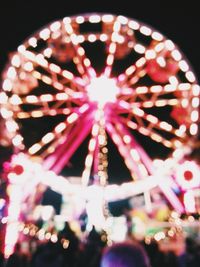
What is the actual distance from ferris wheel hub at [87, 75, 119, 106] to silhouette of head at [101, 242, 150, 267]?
10805 mm

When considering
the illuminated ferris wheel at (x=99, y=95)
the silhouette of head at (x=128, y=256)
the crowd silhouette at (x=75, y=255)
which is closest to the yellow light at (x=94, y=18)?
the illuminated ferris wheel at (x=99, y=95)

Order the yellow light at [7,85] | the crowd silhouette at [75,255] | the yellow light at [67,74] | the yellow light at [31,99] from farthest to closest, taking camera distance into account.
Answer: the yellow light at [31,99] → the yellow light at [7,85] → the yellow light at [67,74] → the crowd silhouette at [75,255]

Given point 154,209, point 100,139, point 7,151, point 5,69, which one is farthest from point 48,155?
point 154,209

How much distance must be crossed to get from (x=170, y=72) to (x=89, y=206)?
13.7 feet

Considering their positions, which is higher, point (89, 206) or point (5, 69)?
point (5, 69)

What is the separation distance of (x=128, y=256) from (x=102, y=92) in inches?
434

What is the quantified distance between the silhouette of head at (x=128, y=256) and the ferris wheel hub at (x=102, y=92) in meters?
10.8

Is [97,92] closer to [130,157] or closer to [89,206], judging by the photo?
[130,157]

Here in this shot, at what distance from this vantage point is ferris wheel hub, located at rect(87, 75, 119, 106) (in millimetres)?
13805

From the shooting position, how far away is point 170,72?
14312 mm

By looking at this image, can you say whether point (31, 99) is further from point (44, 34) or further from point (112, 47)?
point (112, 47)

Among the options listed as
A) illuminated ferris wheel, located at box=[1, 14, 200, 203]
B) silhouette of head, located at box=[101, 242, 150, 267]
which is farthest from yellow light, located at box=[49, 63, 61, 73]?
silhouette of head, located at box=[101, 242, 150, 267]

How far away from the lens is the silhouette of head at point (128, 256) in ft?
9.70

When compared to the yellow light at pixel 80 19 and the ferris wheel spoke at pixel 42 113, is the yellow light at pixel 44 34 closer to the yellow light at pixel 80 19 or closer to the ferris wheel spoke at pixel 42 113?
the yellow light at pixel 80 19
